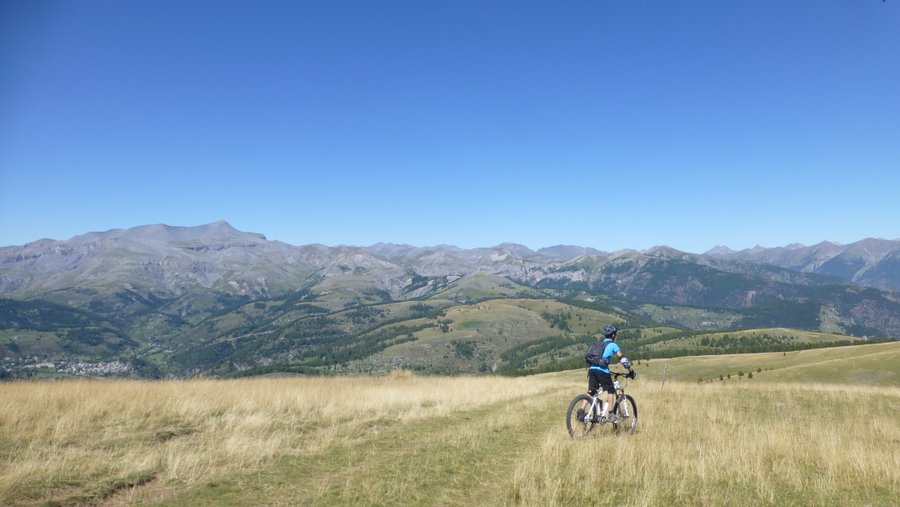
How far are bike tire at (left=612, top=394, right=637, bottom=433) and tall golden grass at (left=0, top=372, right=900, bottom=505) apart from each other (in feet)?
1.17

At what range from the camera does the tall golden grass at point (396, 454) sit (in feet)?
29.3

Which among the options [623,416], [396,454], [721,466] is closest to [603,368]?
[623,416]

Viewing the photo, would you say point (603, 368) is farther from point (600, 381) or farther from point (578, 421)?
point (578, 421)

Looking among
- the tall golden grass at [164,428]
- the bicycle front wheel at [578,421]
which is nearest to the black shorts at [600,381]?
the bicycle front wheel at [578,421]

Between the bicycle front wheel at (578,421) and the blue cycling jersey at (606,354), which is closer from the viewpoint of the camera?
the bicycle front wheel at (578,421)

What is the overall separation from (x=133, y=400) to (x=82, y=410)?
2.04 metres

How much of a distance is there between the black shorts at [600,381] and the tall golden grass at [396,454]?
4.36 ft

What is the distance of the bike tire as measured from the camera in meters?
14.9

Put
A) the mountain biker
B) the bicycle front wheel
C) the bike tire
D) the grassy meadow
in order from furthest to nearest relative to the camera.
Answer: the bike tire < the mountain biker < the bicycle front wheel < the grassy meadow

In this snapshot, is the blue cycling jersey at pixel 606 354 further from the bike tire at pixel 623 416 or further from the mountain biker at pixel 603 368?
the bike tire at pixel 623 416

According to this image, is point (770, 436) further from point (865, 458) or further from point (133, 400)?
point (133, 400)

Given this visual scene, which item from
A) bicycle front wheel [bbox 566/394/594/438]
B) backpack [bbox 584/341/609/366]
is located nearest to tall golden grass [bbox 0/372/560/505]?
bicycle front wheel [bbox 566/394/594/438]

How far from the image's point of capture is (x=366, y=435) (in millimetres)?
14969

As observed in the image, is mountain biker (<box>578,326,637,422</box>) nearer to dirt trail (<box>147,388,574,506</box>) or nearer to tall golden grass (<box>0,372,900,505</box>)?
tall golden grass (<box>0,372,900,505</box>)
